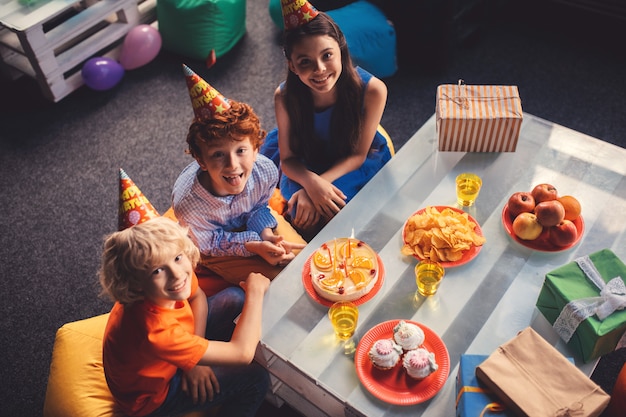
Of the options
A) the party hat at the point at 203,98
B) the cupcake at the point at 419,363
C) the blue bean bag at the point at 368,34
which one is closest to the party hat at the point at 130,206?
the party hat at the point at 203,98

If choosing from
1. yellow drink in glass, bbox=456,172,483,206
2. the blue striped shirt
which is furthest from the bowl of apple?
the blue striped shirt

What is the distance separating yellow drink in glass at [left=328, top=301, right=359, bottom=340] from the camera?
65.7 inches

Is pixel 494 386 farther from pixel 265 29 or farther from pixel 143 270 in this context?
pixel 265 29

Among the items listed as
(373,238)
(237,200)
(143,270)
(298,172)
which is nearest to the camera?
(143,270)

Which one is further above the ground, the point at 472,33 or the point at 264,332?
the point at 264,332

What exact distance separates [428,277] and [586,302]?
1.36 ft

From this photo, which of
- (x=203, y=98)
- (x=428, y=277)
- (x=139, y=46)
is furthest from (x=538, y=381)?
(x=139, y=46)

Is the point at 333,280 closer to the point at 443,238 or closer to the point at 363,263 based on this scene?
the point at 363,263

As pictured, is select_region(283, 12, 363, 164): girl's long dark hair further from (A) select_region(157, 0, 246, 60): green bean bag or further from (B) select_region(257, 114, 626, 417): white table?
(A) select_region(157, 0, 246, 60): green bean bag

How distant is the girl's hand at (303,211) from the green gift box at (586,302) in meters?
0.88

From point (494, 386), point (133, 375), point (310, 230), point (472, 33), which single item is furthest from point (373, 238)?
point (472, 33)

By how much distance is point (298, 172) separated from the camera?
229cm

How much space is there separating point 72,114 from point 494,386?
2766 mm

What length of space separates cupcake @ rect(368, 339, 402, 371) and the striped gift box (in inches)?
32.9
